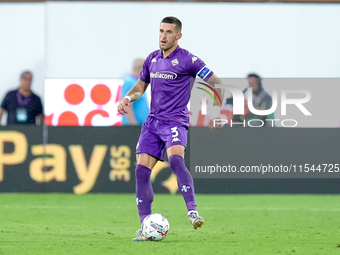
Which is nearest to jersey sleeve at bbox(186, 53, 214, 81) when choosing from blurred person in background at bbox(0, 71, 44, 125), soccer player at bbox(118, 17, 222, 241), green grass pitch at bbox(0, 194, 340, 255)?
soccer player at bbox(118, 17, 222, 241)

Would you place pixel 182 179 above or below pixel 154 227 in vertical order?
above

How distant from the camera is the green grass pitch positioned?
19.2 feet

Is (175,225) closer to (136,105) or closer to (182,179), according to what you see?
(182,179)

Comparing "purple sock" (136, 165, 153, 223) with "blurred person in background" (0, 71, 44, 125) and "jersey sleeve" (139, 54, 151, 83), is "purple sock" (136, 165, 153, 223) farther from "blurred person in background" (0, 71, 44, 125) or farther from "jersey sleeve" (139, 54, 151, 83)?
"blurred person in background" (0, 71, 44, 125)

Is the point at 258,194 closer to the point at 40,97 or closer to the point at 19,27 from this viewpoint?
the point at 40,97

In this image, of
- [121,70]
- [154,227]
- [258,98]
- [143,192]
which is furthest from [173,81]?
[258,98]

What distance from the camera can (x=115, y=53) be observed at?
11.9m

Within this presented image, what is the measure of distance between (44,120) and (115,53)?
5.20ft

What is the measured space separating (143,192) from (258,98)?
572 cm

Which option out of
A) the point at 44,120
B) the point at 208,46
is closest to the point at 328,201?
the point at 208,46

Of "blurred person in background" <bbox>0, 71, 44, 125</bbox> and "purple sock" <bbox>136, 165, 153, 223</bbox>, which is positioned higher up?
"blurred person in background" <bbox>0, 71, 44, 125</bbox>

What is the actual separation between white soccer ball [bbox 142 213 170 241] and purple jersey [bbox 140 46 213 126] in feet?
2.96

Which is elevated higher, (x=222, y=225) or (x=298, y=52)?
(x=298, y=52)

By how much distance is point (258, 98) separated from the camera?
11.8 metres
